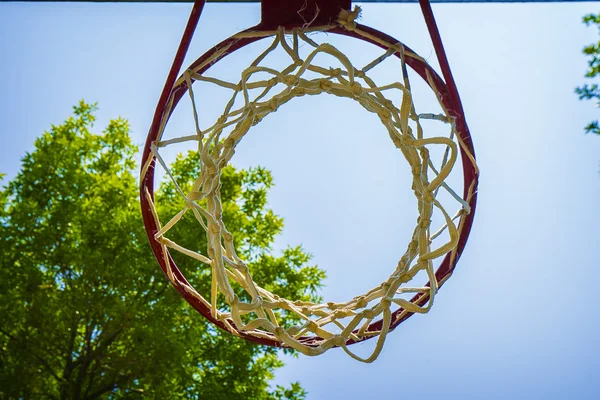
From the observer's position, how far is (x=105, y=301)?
14.4 ft

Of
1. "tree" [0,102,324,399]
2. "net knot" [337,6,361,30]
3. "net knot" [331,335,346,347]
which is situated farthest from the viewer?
"tree" [0,102,324,399]

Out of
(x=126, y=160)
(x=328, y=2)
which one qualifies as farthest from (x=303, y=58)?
(x=126, y=160)

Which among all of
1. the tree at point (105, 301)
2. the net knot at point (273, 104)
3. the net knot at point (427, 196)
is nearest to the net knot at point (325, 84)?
the net knot at point (273, 104)

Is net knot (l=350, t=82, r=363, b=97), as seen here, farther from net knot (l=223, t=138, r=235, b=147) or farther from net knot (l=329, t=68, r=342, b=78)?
net knot (l=223, t=138, r=235, b=147)

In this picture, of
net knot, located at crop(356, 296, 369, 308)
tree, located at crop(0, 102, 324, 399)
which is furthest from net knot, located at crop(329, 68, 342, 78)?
tree, located at crop(0, 102, 324, 399)

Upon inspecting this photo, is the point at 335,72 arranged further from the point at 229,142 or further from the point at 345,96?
the point at 229,142

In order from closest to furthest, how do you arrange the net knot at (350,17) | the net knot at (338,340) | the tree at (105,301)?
A: the net knot at (338,340), the net knot at (350,17), the tree at (105,301)

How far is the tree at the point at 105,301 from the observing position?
167 inches

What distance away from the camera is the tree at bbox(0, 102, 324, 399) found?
425 centimetres

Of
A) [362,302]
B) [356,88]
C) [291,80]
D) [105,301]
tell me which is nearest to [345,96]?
[356,88]

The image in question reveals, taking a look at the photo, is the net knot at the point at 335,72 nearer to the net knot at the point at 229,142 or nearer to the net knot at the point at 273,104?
the net knot at the point at 273,104

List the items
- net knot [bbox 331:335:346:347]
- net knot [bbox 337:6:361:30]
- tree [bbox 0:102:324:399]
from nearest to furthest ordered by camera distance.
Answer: net knot [bbox 331:335:346:347] → net knot [bbox 337:6:361:30] → tree [bbox 0:102:324:399]

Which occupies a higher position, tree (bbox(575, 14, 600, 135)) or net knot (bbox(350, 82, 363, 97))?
tree (bbox(575, 14, 600, 135))

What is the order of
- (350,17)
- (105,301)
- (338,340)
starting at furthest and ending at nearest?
1. (105,301)
2. (350,17)
3. (338,340)
